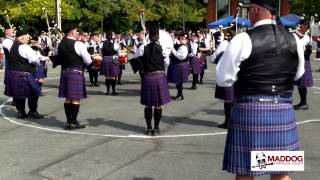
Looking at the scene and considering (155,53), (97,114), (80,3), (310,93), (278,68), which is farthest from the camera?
(80,3)

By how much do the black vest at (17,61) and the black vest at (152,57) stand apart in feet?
8.60

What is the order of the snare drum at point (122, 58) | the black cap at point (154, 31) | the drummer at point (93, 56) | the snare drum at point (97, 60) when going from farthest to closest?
the drummer at point (93, 56) < the snare drum at point (97, 60) < the snare drum at point (122, 58) < the black cap at point (154, 31)

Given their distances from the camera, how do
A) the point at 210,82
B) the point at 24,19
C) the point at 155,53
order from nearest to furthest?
the point at 155,53, the point at 210,82, the point at 24,19

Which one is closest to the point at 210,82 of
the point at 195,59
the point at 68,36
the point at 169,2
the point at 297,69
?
the point at 195,59

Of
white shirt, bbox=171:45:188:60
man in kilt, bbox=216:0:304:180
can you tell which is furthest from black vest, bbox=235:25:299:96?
white shirt, bbox=171:45:188:60

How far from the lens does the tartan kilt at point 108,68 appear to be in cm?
1389

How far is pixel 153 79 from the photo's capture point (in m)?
8.01

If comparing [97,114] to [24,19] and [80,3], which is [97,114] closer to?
[24,19]

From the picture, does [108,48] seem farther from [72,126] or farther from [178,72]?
[72,126]

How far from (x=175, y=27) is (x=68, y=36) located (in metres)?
42.8

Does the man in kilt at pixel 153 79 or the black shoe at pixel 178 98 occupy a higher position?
the man in kilt at pixel 153 79

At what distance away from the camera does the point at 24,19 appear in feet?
113

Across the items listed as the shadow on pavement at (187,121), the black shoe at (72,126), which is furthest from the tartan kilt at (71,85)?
the shadow on pavement at (187,121)

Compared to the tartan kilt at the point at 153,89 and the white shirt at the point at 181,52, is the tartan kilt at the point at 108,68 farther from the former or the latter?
the tartan kilt at the point at 153,89
